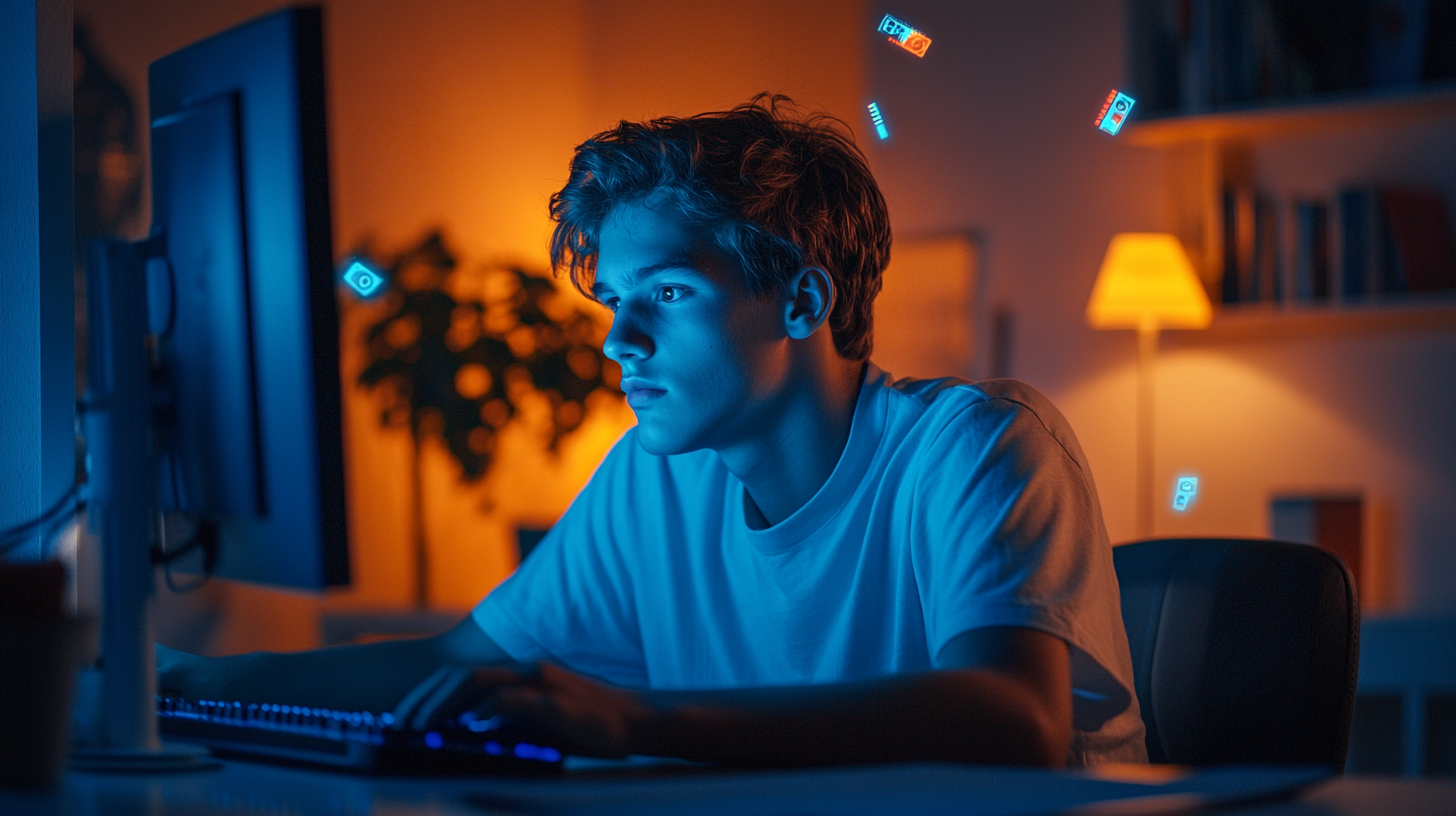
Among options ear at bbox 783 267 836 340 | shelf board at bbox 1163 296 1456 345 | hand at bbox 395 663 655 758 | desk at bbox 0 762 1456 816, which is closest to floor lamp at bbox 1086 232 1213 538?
shelf board at bbox 1163 296 1456 345

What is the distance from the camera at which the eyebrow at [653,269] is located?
1186mm

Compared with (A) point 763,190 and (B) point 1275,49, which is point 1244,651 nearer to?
(A) point 763,190

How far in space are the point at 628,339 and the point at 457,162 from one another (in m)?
2.14

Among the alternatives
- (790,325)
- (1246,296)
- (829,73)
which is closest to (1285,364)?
(1246,296)

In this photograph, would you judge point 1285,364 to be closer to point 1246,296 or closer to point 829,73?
point 1246,296

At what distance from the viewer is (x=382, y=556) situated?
3.14 metres

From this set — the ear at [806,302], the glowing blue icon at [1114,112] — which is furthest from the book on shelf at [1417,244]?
the ear at [806,302]

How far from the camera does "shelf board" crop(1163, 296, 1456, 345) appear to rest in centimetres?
286

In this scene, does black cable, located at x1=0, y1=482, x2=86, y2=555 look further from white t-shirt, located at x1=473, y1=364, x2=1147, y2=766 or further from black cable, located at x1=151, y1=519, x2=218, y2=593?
A: white t-shirt, located at x1=473, y1=364, x2=1147, y2=766

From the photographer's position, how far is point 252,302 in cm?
82

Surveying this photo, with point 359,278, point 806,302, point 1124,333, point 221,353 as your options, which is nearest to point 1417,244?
point 1124,333

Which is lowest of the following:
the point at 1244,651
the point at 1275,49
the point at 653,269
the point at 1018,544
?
the point at 1244,651

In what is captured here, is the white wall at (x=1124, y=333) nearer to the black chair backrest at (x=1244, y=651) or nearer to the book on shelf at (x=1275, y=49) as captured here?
the book on shelf at (x=1275, y=49)

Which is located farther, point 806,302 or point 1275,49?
point 1275,49
